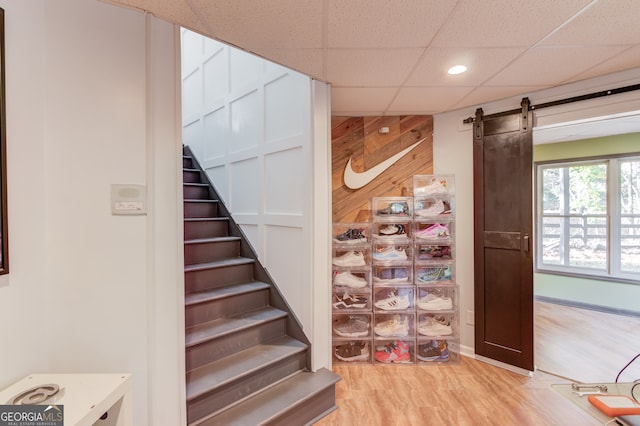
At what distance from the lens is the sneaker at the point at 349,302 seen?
2510mm

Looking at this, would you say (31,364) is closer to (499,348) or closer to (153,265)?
(153,265)

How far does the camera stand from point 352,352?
254 cm

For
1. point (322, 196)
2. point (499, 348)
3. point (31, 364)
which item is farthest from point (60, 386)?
point (499, 348)

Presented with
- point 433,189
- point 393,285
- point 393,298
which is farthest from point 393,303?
point 433,189

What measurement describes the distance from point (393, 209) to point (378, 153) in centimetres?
66

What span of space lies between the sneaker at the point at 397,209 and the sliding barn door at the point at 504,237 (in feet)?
2.15

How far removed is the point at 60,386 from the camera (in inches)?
39.9

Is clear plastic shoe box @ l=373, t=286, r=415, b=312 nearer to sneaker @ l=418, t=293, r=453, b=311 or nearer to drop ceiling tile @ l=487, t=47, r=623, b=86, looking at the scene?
sneaker @ l=418, t=293, r=453, b=311

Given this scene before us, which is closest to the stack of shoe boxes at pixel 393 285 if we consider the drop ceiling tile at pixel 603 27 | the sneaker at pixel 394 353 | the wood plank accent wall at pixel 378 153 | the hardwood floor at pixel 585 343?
the sneaker at pixel 394 353

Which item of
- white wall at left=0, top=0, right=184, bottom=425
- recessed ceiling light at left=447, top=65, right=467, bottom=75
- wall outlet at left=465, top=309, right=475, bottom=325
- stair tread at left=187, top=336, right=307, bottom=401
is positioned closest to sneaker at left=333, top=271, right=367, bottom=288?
stair tread at left=187, top=336, right=307, bottom=401

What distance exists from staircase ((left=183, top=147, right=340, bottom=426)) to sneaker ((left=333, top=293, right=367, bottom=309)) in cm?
46

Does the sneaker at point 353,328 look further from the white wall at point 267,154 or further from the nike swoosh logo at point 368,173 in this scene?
the nike swoosh logo at point 368,173

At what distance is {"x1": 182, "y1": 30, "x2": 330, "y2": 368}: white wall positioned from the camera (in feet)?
7.04

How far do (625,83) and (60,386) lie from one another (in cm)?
363
